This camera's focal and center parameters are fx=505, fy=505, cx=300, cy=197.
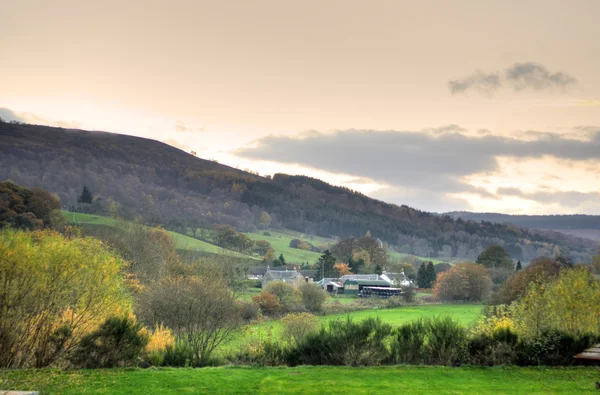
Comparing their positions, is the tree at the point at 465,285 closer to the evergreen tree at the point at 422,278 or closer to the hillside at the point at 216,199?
the evergreen tree at the point at 422,278

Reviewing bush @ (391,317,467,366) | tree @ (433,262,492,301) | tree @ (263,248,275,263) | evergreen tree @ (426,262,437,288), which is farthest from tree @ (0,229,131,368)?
tree @ (263,248,275,263)

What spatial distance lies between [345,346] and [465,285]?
56.4 meters

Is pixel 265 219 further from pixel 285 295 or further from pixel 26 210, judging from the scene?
pixel 26 210

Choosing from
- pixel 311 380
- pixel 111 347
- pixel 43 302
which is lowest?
pixel 311 380

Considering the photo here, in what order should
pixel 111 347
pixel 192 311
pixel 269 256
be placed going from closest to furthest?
1. pixel 111 347
2. pixel 192 311
3. pixel 269 256

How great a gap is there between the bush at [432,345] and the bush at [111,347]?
8.29 metres

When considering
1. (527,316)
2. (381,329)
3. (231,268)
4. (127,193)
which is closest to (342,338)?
(381,329)

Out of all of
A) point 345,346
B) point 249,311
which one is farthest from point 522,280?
point 345,346

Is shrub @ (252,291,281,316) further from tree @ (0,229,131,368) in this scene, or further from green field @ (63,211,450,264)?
tree @ (0,229,131,368)

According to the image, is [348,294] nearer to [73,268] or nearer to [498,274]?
[498,274]

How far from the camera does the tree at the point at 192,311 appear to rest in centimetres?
2612

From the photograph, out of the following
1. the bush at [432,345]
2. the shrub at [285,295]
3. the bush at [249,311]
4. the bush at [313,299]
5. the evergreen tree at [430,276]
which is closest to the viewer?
the bush at [432,345]

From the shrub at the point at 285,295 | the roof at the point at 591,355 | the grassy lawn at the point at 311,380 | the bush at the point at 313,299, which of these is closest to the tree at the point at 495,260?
the bush at the point at 313,299

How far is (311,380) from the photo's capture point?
13.8m
